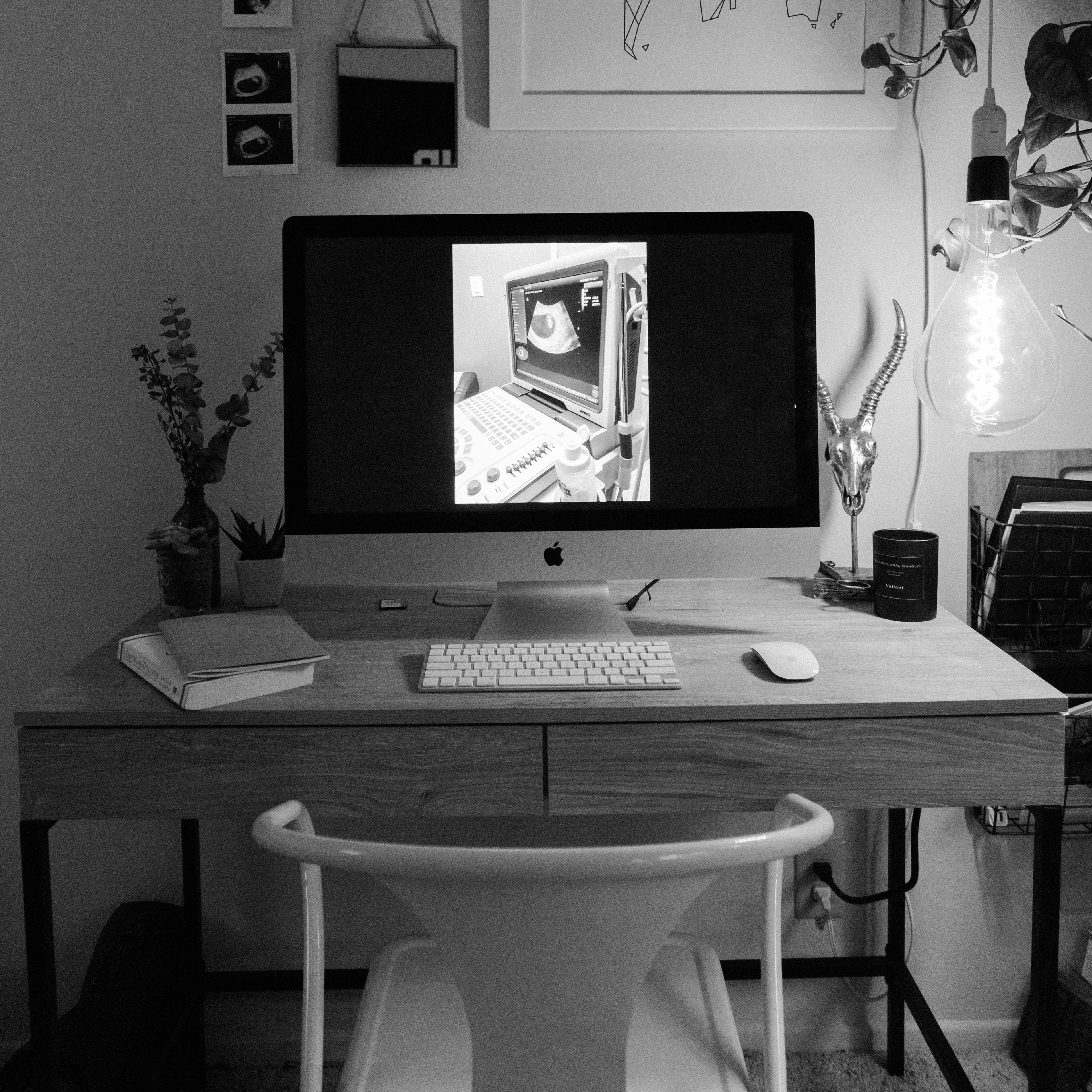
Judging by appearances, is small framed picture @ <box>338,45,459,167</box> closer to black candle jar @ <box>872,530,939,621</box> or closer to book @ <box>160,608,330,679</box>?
book @ <box>160,608,330,679</box>

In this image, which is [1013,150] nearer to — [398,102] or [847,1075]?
[398,102]

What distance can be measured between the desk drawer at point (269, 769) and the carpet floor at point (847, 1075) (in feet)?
2.67

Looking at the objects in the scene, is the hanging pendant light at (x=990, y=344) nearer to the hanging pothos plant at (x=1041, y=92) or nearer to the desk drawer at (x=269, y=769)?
the hanging pothos plant at (x=1041, y=92)

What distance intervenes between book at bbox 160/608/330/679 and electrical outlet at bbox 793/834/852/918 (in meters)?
1.04

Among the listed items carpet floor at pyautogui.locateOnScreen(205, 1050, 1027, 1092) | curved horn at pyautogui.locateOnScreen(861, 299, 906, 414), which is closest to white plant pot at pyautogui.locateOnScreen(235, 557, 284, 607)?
carpet floor at pyautogui.locateOnScreen(205, 1050, 1027, 1092)

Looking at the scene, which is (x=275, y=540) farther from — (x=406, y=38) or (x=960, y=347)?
(x=960, y=347)

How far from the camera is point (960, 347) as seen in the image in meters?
1.50

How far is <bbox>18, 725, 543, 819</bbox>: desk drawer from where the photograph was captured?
116 cm

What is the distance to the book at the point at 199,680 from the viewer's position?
116 centimetres

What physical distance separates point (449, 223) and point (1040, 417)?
3.58 ft

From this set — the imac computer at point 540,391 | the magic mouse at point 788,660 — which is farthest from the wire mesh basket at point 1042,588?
the magic mouse at point 788,660

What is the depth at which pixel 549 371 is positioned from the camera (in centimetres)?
140

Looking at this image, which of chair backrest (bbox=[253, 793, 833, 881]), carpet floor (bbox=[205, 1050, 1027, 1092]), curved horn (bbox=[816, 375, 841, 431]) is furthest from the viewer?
carpet floor (bbox=[205, 1050, 1027, 1092])

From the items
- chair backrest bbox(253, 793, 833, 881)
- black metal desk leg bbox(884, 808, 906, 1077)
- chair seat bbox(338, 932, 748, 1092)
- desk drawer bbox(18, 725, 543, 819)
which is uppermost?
chair backrest bbox(253, 793, 833, 881)
